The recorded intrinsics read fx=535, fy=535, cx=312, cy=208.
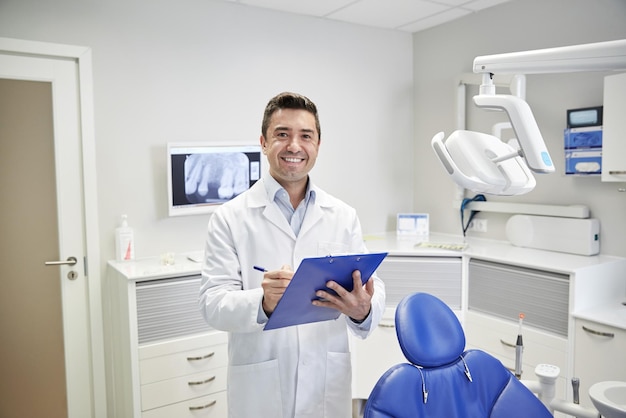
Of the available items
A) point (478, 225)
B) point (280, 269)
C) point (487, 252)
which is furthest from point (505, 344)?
point (280, 269)

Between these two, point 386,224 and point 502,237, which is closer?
point 502,237

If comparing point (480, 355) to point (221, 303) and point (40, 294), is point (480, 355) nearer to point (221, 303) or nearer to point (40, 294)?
point (221, 303)

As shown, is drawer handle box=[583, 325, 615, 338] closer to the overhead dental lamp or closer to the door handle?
the overhead dental lamp

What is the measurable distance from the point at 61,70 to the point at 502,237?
2697 mm

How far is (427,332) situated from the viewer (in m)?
1.64

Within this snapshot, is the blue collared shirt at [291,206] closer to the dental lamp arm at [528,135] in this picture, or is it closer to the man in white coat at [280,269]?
the man in white coat at [280,269]

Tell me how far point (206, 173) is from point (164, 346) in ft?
3.10

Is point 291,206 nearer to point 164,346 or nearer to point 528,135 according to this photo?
point 528,135

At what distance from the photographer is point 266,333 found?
1.65 meters

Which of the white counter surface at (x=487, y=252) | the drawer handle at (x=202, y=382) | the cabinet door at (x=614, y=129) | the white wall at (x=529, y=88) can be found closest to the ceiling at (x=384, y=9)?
the white wall at (x=529, y=88)

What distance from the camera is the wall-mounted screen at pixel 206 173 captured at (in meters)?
2.86

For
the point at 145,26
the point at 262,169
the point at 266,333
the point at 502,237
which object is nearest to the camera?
the point at 266,333

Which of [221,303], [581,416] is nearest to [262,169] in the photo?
[221,303]

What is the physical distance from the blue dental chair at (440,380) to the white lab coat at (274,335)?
5.1 inches
